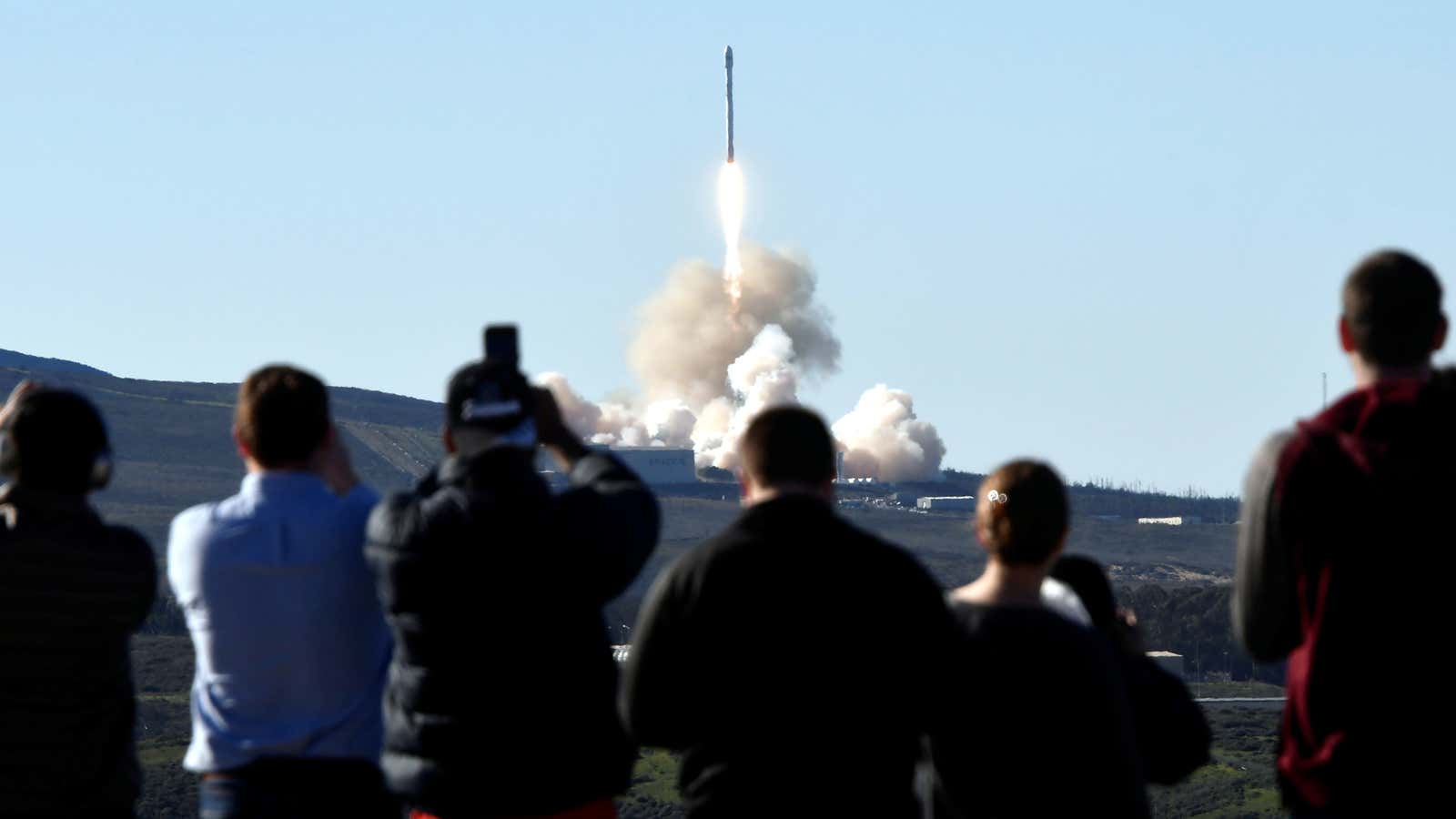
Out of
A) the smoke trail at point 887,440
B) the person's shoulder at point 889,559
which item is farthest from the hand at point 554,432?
the smoke trail at point 887,440

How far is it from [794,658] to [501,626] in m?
1.29

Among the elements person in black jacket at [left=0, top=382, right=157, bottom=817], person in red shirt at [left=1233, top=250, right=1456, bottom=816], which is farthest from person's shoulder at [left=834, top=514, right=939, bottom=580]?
person in black jacket at [left=0, top=382, right=157, bottom=817]

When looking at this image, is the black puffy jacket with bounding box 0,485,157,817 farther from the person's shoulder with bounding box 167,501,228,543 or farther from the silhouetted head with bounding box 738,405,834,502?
the silhouetted head with bounding box 738,405,834,502

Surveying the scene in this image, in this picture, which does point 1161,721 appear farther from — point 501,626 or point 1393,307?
point 501,626

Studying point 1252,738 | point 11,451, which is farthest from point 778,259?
point 11,451

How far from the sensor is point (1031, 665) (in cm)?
880

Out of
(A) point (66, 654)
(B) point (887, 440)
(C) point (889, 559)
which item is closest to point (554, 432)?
(C) point (889, 559)

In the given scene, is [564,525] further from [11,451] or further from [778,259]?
[778,259]

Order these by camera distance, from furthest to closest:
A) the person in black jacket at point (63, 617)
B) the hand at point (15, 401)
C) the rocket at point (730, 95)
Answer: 1. the rocket at point (730, 95)
2. the hand at point (15, 401)
3. the person in black jacket at point (63, 617)

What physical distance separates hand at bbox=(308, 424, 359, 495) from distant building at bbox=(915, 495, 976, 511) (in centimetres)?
18076

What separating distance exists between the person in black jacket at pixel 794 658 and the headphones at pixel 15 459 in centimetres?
246

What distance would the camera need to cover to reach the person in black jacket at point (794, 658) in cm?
853

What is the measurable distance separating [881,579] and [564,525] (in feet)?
4.39

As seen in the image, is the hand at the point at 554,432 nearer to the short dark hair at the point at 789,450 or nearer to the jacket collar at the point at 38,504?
the short dark hair at the point at 789,450
